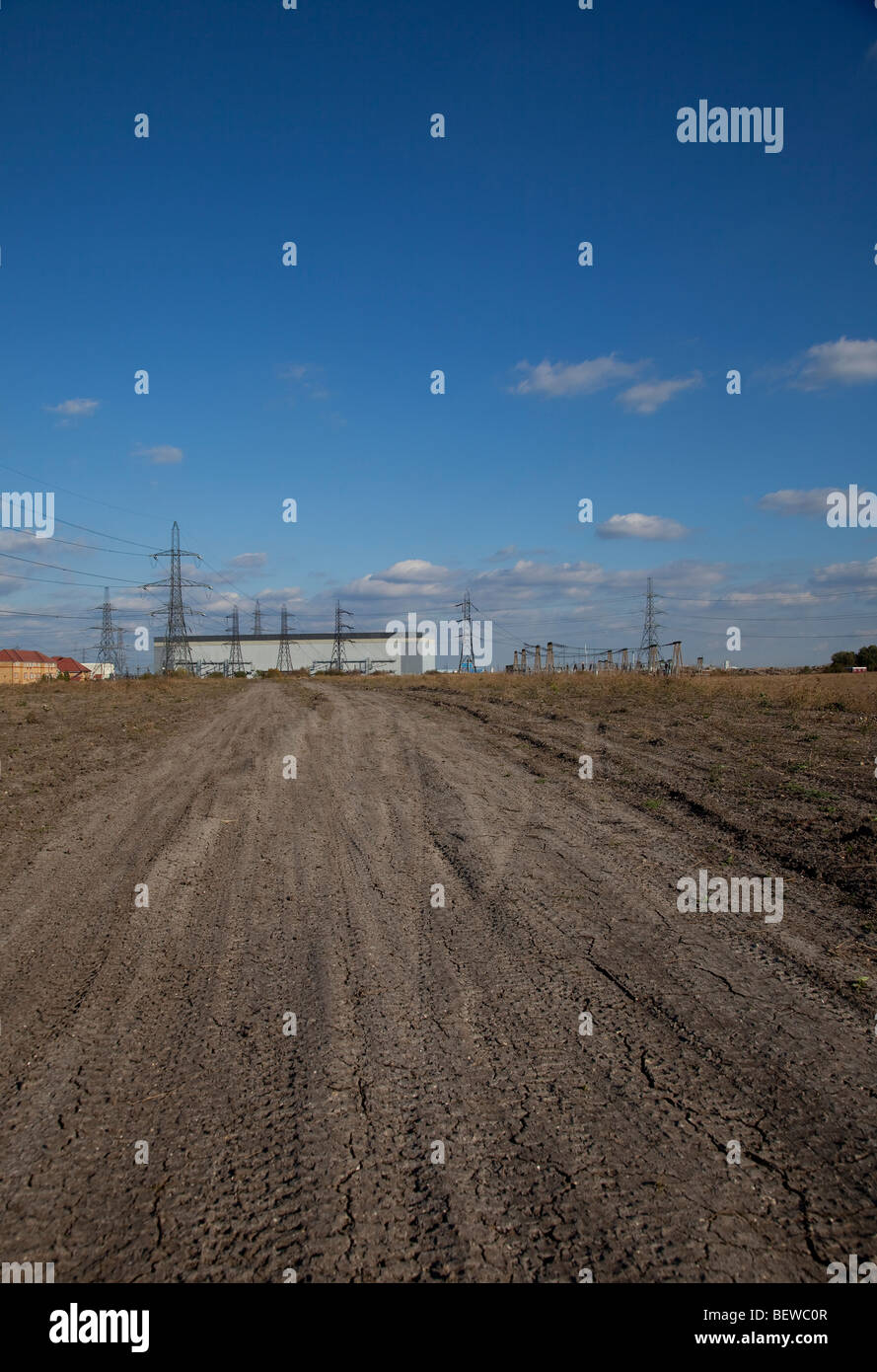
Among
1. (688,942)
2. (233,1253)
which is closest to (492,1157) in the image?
(233,1253)

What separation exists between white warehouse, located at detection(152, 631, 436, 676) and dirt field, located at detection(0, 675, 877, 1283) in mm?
90920

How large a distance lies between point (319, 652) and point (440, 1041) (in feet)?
330

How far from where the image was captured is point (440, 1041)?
3.69m

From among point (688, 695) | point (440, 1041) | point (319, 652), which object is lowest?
point (440, 1041)

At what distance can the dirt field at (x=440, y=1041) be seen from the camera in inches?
98.5

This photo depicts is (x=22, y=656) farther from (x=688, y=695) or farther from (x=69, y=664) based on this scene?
(x=688, y=695)

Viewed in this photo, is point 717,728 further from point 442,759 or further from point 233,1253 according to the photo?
point 233,1253

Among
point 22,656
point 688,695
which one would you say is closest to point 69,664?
point 22,656

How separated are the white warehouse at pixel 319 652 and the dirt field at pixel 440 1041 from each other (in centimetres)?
9092

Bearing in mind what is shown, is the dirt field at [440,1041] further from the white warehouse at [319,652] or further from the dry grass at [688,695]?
the white warehouse at [319,652]

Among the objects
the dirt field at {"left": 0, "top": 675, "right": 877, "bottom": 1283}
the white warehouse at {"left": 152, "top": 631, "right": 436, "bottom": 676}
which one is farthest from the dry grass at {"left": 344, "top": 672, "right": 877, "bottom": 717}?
the white warehouse at {"left": 152, "top": 631, "right": 436, "bottom": 676}

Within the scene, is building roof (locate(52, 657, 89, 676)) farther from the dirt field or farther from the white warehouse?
the dirt field

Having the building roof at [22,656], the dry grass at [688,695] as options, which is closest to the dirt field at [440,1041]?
the dry grass at [688,695]
